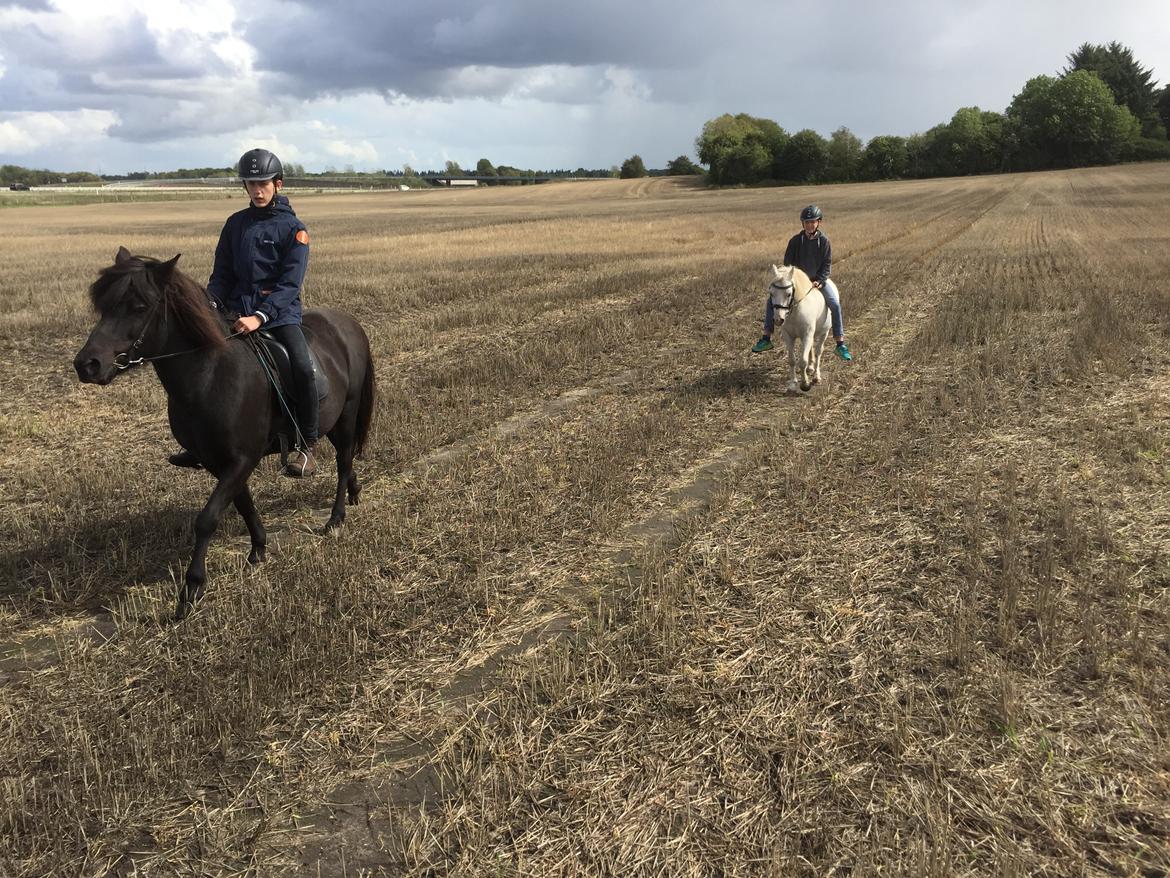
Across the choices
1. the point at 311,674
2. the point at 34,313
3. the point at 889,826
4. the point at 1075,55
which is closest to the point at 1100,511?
the point at 889,826

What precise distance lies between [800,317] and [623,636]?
6.00 metres

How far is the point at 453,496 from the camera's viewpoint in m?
6.34

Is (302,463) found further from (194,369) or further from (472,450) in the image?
(472,450)

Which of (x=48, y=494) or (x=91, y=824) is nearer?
(x=91, y=824)

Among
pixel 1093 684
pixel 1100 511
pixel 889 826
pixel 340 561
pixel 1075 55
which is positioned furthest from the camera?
pixel 1075 55

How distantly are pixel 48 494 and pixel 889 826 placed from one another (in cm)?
727

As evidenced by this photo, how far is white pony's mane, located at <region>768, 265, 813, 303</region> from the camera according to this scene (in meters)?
8.59

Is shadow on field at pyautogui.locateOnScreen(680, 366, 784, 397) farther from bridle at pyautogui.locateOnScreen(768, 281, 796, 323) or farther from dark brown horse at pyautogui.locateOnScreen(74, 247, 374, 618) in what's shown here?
dark brown horse at pyautogui.locateOnScreen(74, 247, 374, 618)

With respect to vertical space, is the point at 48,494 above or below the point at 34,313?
below

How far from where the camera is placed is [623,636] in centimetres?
417

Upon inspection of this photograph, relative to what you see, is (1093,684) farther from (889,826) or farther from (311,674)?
(311,674)

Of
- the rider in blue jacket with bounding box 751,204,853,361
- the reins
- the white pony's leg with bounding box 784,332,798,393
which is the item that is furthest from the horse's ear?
the white pony's leg with bounding box 784,332,798,393

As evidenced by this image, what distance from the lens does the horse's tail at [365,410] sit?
6461mm

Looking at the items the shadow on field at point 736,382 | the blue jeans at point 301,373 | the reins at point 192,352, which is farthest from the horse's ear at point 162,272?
the shadow on field at point 736,382
